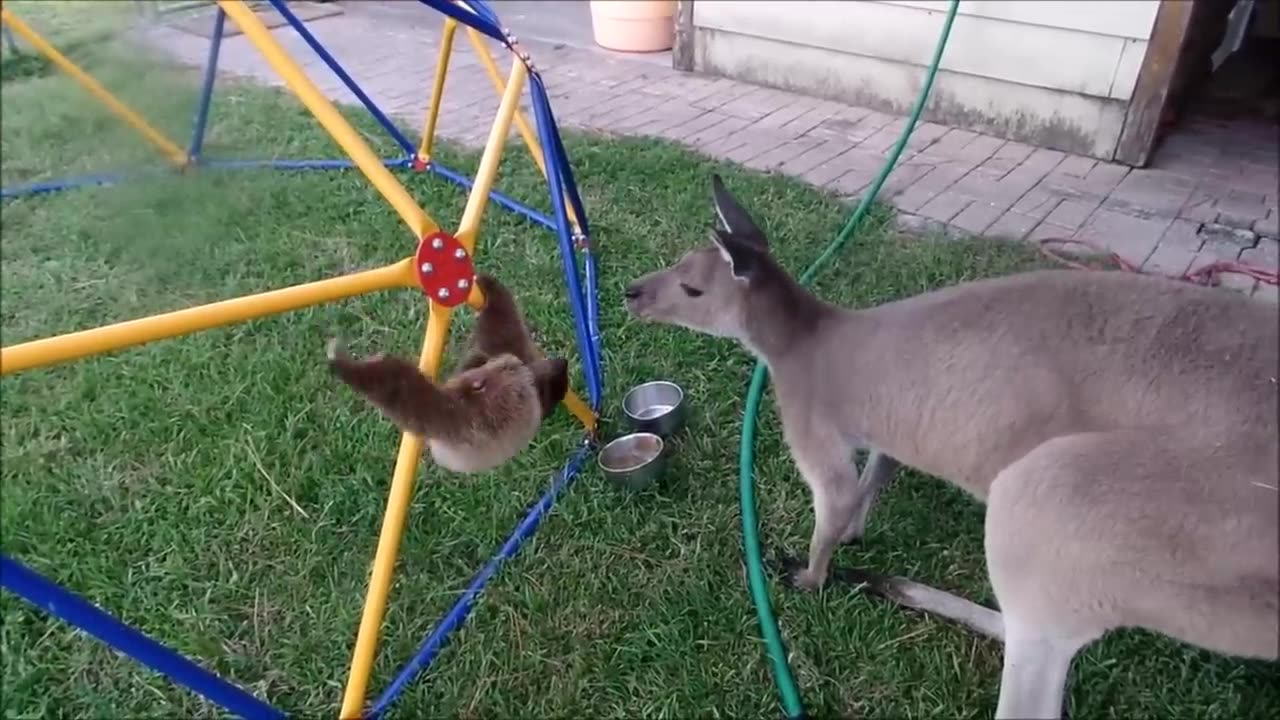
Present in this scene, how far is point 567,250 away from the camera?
283 centimetres

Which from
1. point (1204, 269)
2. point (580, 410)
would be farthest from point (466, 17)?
point (1204, 269)

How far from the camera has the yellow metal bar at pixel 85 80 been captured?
120 cm

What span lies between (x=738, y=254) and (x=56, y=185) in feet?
4.75

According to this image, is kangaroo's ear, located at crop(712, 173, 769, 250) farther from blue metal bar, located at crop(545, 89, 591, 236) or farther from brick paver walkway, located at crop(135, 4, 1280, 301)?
brick paver walkway, located at crop(135, 4, 1280, 301)

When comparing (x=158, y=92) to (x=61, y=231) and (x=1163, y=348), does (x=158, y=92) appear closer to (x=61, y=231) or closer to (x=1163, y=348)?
(x=61, y=231)

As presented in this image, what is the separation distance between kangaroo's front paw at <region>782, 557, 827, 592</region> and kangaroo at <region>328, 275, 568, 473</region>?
0.77 meters

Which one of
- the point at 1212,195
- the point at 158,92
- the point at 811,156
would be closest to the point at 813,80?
the point at 811,156

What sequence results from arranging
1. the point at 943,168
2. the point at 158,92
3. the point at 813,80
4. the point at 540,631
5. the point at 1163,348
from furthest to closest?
the point at 813,80
the point at 943,168
the point at 540,631
the point at 1163,348
the point at 158,92

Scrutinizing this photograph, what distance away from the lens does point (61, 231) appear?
1.46 m

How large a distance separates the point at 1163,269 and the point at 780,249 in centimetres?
162

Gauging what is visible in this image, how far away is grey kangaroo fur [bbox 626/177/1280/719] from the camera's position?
5.22 feet

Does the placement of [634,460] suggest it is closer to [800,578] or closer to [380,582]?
[800,578]

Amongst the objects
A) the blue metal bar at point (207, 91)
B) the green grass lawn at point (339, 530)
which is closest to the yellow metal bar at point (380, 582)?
the green grass lawn at point (339, 530)

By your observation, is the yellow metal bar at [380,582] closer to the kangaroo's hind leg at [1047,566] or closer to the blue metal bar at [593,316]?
the blue metal bar at [593,316]
